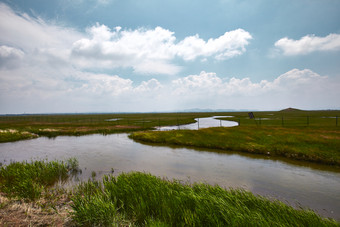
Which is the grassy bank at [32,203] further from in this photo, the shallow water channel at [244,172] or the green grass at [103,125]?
the green grass at [103,125]

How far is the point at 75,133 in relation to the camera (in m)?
38.3

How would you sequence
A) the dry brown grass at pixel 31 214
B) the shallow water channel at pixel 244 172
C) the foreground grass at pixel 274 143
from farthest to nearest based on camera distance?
the foreground grass at pixel 274 143
the shallow water channel at pixel 244 172
the dry brown grass at pixel 31 214

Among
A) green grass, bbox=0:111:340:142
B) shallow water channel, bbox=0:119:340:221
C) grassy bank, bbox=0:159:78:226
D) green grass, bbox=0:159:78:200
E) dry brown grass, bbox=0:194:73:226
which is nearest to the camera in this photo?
dry brown grass, bbox=0:194:73:226

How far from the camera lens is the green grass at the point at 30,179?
812cm

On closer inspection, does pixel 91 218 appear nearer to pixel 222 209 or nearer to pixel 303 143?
pixel 222 209

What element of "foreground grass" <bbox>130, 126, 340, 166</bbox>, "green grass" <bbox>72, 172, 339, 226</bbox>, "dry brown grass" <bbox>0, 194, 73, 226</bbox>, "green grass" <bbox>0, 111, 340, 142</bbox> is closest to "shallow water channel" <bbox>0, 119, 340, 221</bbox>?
"foreground grass" <bbox>130, 126, 340, 166</bbox>

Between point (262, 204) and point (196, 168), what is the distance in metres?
8.60

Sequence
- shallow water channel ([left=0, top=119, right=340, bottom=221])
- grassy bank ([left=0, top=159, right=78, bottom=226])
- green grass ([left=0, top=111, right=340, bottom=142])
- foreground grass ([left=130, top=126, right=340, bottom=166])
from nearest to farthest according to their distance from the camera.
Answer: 1. grassy bank ([left=0, top=159, right=78, bottom=226])
2. shallow water channel ([left=0, top=119, right=340, bottom=221])
3. foreground grass ([left=130, top=126, right=340, bottom=166])
4. green grass ([left=0, top=111, right=340, bottom=142])

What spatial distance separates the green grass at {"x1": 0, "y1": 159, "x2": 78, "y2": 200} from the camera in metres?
8.12

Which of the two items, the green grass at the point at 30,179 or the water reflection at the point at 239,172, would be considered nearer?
the green grass at the point at 30,179

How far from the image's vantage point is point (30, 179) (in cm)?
915

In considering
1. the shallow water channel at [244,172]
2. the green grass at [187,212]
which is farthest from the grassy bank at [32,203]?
the shallow water channel at [244,172]

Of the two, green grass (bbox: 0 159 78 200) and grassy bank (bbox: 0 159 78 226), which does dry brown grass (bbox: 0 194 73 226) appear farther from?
green grass (bbox: 0 159 78 200)

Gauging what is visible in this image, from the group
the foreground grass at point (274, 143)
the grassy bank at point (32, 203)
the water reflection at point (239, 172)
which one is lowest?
the water reflection at point (239, 172)
